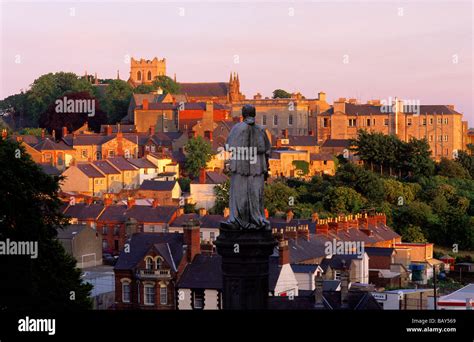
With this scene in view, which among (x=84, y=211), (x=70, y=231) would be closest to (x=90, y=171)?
(x=84, y=211)

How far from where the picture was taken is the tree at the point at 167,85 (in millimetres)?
113188

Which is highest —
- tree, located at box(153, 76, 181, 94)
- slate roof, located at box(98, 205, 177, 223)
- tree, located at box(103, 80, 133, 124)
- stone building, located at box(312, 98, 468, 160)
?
tree, located at box(153, 76, 181, 94)

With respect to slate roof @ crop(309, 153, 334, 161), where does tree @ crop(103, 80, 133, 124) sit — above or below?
above

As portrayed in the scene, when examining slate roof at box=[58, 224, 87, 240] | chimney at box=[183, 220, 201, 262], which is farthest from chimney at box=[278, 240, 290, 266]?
slate roof at box=[58, 224, 87, 240]

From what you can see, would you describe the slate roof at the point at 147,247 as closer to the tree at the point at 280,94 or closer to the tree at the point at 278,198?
the tree at the point at 278,198

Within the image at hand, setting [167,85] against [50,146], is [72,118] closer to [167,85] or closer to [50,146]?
[50,146]

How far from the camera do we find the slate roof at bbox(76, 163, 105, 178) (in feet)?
228

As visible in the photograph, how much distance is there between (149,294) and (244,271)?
23.6m

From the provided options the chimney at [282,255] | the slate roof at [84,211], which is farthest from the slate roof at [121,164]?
the chimney at [282,255]

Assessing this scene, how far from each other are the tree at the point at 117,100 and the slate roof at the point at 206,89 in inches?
334

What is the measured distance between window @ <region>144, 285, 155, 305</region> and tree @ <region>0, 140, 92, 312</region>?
22.4ft

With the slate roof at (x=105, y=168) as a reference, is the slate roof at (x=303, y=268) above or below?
below

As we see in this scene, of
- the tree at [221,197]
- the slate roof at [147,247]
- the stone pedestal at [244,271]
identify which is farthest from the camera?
the tree at [221,197]

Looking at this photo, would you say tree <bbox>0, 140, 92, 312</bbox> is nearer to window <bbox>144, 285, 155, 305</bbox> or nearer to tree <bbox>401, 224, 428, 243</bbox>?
window <bbox>144, 285, 155, 305</bbox>
